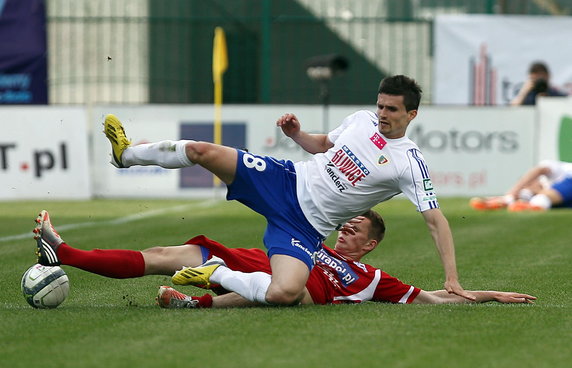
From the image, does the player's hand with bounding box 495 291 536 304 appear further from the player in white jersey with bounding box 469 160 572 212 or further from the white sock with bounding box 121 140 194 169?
the player in white jersey with bounding box 469 160 572 212

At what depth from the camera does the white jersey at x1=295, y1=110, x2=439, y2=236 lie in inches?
290

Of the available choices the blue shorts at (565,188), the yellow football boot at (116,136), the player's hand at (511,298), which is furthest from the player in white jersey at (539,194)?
the yellow football boot at (116,136)

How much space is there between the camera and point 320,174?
7.60m

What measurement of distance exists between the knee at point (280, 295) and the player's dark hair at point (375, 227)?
1063 mm

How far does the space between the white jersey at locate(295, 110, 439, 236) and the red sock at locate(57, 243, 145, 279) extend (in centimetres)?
118

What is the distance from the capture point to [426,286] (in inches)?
342

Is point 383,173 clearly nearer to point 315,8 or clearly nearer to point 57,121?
point 57,121

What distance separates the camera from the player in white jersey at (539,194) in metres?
16.7

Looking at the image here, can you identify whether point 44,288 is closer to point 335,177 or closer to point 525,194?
point 335,177

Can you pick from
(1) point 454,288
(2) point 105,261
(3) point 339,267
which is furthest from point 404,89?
(2) point 105,261

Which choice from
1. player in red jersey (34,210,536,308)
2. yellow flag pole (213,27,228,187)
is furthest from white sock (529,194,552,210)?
player in red jersey (34,210,536,308)

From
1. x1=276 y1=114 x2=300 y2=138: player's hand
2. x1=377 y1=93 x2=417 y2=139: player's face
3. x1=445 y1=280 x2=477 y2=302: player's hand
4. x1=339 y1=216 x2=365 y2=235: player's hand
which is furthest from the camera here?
x1=339 y1=216 x2=365 y2=235: player's hand

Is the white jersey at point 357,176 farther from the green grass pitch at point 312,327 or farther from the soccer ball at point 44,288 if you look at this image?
the soccer ball at point 44,288

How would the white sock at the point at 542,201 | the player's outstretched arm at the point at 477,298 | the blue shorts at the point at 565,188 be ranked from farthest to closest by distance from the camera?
1. the blue shorts at the point at 565,188
2. the white sock at the point at 542,201
3. the player's outstretched arm at the point at 477,298
